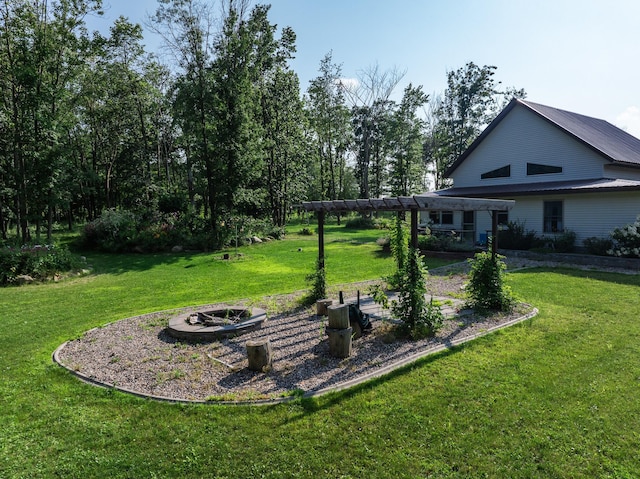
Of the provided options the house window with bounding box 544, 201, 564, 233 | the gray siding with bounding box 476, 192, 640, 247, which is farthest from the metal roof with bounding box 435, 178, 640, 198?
the house window with bounding box 544, 201, 564, 233

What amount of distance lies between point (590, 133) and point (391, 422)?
2061 centimetres

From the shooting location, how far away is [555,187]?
51.2 feet

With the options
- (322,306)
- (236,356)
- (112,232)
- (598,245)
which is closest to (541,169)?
(598,245)

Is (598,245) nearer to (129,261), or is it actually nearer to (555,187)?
(555,187)

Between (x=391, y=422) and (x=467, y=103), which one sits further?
(x=467, y=103)

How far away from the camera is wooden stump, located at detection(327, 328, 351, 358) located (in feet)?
17.6

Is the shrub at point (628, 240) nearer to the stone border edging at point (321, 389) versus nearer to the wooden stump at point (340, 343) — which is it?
the stone border edging at point (321, 389)

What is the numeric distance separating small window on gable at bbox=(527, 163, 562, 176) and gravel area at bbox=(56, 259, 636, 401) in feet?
41.4

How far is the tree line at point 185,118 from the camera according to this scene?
1573 centimetres

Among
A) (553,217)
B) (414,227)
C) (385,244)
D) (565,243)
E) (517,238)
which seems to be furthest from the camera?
(385,244)

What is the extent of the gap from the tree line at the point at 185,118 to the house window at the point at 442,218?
32.4ft

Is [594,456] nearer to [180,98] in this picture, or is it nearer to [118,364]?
[118,364]

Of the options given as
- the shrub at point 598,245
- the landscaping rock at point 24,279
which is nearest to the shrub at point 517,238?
the shrub at point 598,245

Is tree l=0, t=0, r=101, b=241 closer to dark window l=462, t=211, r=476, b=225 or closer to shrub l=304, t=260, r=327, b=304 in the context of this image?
Answer: shrub l=304, t=260, r=327, b=304
